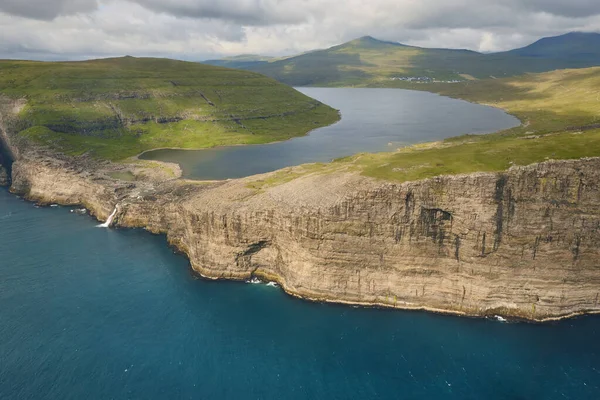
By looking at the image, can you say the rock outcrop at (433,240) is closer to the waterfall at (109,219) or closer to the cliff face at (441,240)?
the cliff face at (441,240)

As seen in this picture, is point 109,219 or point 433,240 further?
point 109,219

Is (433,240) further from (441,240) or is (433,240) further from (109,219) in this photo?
(109,219)

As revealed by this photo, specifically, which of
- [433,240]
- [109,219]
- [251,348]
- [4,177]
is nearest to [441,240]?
[433,240]

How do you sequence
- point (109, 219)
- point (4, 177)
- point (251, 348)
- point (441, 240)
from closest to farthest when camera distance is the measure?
point (251, 348)
point (441, 240)
point (109, 219)
point (4, 177)

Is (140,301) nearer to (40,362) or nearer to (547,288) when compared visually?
(40,362)

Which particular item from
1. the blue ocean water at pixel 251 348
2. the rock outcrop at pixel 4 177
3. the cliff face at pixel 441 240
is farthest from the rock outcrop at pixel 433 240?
the rock outcrop at pixel 4 177

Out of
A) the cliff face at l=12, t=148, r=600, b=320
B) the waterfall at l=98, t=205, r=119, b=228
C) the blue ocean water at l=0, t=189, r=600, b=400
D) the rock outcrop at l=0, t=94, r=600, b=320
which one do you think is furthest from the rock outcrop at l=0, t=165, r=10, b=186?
the cliff face at l=12, t=148, r=600, b=320
